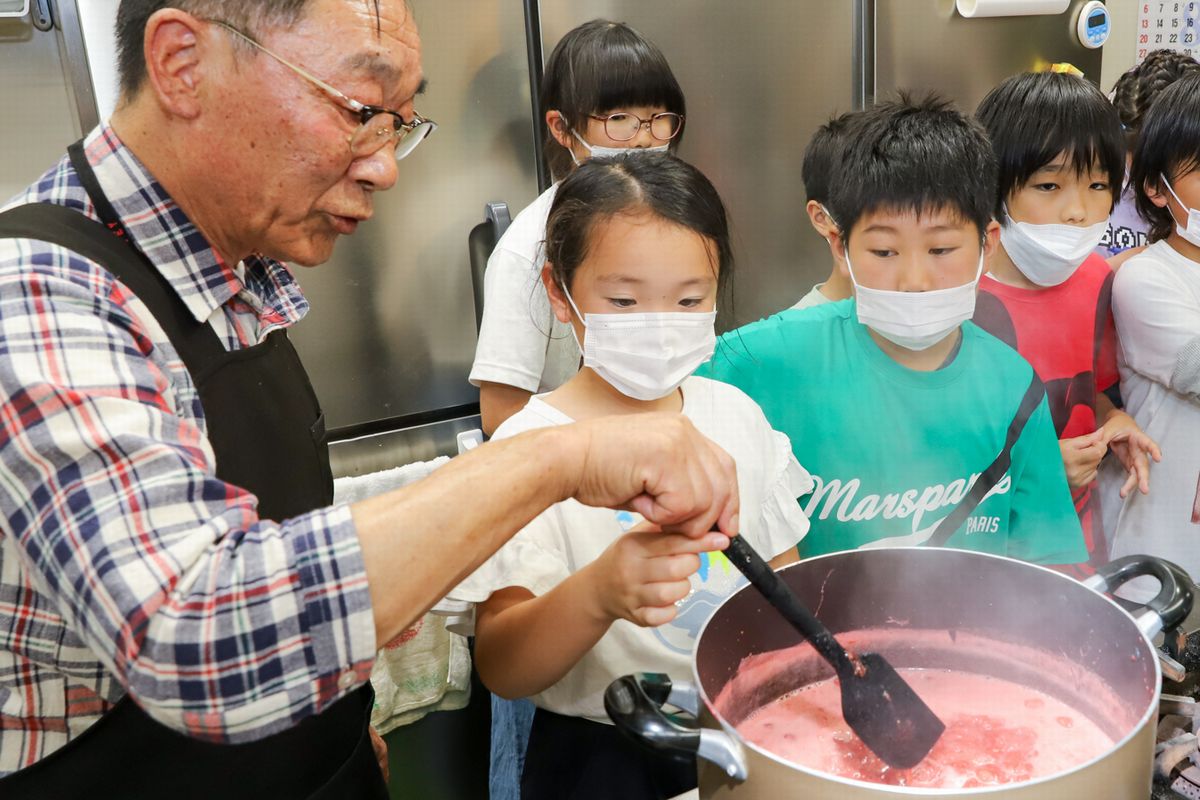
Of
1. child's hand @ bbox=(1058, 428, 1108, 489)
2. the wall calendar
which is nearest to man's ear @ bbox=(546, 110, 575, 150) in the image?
child's hand @ bbox=(1058, 428, 1108, 489)

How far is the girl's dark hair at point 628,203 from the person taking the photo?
3.77ft

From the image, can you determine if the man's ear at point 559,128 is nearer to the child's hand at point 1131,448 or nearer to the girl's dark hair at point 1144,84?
the child's hand at point 1131,448

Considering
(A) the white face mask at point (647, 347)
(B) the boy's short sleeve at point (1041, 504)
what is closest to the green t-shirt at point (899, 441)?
(B) the boy's short sleeve at point (1041, 504)

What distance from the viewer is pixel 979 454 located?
4.45ft

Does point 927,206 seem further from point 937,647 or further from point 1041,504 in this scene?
point 937,647

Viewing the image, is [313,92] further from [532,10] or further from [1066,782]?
[532,10]

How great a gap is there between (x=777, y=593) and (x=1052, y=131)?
4.14 feet

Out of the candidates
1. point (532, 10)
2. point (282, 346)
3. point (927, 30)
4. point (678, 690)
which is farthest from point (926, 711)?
point (927, 30)

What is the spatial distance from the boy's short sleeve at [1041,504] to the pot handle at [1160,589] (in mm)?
499

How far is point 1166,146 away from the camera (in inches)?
70.5

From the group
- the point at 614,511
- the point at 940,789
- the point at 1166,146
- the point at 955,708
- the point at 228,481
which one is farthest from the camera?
the point at 1166,146

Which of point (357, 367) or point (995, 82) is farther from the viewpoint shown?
point (995, 82)

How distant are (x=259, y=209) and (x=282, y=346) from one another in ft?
0.71

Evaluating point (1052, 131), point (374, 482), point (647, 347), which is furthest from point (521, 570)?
point (1052, 131)
